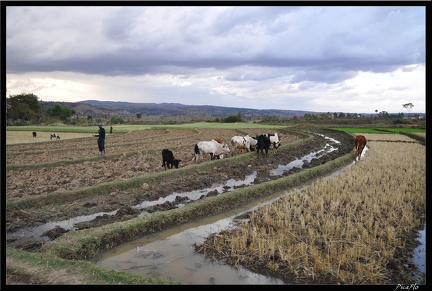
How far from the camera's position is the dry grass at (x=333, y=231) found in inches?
210

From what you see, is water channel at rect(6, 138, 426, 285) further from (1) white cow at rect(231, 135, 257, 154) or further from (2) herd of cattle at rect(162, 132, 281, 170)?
(1) white cow at rect(231, 135, 257, 154)

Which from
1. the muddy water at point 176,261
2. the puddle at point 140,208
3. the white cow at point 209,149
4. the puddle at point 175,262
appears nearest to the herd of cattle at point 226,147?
the white cow at point 209,149

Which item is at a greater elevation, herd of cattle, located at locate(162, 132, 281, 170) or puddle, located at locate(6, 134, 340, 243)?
herd of cattle, located at locate(162, 132, 281, 170)

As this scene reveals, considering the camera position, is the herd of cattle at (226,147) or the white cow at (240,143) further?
the white cow at (240,143)

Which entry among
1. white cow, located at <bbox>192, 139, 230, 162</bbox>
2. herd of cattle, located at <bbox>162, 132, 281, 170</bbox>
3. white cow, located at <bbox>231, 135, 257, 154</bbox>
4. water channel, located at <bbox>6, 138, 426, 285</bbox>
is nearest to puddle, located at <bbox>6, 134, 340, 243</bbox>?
water channel, located at <bbox>6, 138, 426, 285</bbox>

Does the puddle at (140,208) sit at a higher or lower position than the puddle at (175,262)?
higher

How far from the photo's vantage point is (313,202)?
8.77m

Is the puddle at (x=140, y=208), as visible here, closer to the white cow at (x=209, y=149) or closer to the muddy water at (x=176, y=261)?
the muddy water at (x=176, y=261)

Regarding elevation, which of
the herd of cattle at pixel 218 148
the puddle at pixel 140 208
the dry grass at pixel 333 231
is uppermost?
the herd of cattle at pixel 218 148

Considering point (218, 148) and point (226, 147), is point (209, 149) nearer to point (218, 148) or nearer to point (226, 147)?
point (218, 148)

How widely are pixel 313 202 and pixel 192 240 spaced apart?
12.8 ft

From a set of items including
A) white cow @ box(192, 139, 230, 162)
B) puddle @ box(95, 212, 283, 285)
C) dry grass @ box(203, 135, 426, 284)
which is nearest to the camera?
puddle @ box(95, 212, 283, 285)

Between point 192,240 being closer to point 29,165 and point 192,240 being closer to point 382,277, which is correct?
point 382,277

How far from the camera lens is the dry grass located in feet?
17.5
